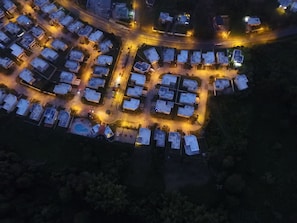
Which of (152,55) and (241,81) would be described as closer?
(241,81)

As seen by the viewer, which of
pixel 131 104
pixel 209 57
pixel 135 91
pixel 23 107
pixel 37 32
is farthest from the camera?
pixel 37 32

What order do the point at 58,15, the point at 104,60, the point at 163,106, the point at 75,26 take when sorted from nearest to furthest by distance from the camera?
the point at 163,106 < the point at 104,60 < the point at 75,26 < the point at 58,15

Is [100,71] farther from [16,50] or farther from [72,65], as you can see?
[16,50]

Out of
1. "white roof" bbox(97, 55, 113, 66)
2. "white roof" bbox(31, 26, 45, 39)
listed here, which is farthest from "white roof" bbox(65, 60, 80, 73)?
"white roof" bbox(31, 26, 45, 39)

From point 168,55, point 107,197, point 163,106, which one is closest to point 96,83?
point 163,106

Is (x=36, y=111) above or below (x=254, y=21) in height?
below

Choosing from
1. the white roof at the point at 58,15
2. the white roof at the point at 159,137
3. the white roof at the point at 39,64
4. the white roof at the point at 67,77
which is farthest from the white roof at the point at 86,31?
the white roof at the point at 159,137

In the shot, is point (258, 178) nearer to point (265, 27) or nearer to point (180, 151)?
point (180, 151)
